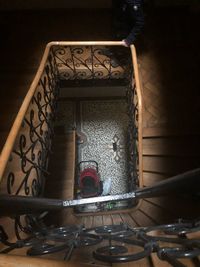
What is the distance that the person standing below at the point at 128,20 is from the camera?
397 cm

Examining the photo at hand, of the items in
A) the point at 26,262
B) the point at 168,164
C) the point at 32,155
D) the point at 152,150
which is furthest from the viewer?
the point at 152,150

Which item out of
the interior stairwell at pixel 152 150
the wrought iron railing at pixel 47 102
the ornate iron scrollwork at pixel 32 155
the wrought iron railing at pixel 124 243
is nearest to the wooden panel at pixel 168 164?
the interior stairwell at pixel 152 150

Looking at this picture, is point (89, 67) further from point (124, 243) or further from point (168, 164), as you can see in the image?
point (124, 243)

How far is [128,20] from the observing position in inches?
172

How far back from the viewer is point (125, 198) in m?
1.59

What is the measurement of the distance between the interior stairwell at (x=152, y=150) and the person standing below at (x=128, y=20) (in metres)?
0.58

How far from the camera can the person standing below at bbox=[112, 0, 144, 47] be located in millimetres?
3969

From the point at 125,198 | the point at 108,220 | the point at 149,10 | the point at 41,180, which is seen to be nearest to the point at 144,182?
the point at 108,220

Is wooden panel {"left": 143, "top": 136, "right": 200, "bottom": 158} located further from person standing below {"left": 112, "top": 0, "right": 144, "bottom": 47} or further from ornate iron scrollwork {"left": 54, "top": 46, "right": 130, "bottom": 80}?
ornate iron scrollwork {"left": 54, "top": 46, "right": 130, "bottom": 80}

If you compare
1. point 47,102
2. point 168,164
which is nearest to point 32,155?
point 47,102

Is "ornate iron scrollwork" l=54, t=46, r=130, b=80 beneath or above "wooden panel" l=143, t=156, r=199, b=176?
above

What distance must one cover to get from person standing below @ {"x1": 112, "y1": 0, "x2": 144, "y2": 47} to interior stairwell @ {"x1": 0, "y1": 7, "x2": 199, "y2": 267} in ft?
1.90

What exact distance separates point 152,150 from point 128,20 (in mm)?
2120

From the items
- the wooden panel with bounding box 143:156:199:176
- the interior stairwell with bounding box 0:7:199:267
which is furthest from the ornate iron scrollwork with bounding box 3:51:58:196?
the wooden panel with bounding box 143:156:199:176
